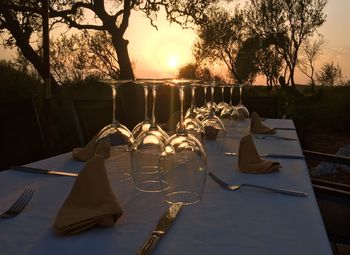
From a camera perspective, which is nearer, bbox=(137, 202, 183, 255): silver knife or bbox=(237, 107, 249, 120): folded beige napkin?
bbox=(137, 202, 183, 255): silver knife

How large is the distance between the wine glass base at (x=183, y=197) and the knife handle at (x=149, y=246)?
258 millimetres

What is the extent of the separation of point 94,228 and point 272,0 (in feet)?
64.1

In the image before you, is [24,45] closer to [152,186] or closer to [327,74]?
[152,186]

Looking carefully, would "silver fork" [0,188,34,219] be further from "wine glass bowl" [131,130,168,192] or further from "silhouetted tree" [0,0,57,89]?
"silhouetted tree" [0,0,57,89]

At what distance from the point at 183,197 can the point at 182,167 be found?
0.88ft

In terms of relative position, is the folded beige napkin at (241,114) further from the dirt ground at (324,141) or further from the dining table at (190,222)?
the dirt ground at (324,141)

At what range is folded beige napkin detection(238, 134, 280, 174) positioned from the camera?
5.01ft

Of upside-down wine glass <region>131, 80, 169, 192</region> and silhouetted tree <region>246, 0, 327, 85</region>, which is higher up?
silhouetted tree <region>246, 0, 327, 85</region>

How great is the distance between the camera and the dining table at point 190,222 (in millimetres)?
849

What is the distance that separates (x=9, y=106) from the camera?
7.06 ft

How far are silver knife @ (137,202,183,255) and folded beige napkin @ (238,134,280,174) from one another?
1.62ft

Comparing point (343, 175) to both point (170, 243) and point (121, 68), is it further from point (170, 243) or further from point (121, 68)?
point (121, 68)

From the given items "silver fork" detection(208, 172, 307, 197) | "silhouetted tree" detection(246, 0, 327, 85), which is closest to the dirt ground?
"silver fork" detection(208, 172, 307, 197)

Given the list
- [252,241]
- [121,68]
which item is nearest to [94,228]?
[252,241]
